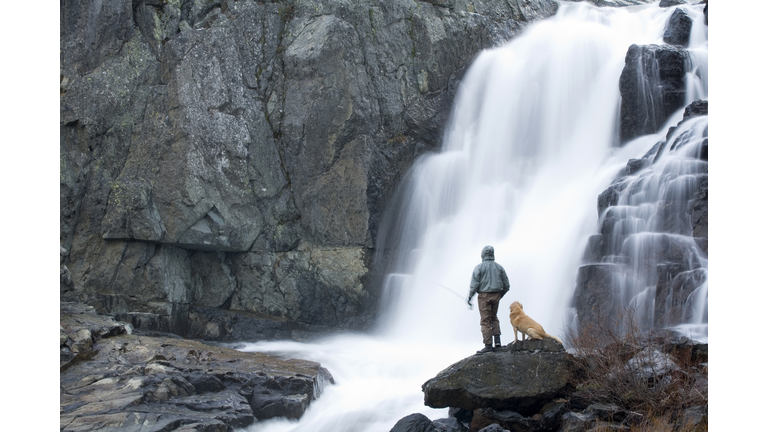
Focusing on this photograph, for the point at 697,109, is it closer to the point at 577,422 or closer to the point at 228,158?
the point at 577,422

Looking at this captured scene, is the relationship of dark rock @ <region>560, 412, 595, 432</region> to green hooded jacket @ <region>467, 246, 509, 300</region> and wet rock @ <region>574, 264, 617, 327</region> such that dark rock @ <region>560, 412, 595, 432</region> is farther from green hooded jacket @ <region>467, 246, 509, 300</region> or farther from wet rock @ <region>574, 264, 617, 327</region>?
wet rock @ <region>574, 264, 617, 327</region>

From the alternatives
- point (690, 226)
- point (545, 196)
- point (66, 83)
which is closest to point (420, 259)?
point (545, 196)

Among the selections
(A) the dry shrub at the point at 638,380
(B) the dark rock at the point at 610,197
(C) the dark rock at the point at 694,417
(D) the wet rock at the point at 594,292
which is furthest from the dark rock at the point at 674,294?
(C) the dark rock at the point at 694,417

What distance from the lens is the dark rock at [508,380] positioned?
8.75 metres

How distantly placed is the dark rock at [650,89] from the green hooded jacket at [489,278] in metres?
9.35

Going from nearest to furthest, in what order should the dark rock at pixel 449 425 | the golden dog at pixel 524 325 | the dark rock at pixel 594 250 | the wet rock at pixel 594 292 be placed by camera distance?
the dark rock at pixel 449 425 → the golden dog at pixel 524 325 → the wet rock at pixel 594 292 → the dark rock at pixel 594 250

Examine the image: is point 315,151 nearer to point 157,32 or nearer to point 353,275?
point 353,275

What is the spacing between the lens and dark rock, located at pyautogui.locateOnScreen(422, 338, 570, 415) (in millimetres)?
8750

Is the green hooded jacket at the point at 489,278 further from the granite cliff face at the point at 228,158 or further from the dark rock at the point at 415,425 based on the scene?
the granite cliff face at the point at 228,158

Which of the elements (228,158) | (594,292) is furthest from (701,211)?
(228,158)

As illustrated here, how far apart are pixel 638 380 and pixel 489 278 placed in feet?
8.26

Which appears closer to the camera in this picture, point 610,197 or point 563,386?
point 563,386

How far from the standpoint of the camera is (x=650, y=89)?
54.8 feet

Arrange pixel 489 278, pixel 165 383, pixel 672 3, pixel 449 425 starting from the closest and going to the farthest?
pixel 449 425, pixel 489 278, pixel 165 383, pixel 672 3
